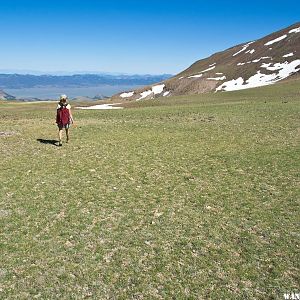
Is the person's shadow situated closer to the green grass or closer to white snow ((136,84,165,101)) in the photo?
the green grass

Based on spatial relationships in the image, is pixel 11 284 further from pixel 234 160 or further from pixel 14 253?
pixel 234 160

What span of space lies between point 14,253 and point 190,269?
19.2ft

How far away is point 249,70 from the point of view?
107250 millimetres

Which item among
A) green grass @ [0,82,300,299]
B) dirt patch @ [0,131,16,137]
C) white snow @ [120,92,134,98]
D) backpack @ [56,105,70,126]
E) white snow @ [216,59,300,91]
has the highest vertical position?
white snow @ [216,59,300,91]

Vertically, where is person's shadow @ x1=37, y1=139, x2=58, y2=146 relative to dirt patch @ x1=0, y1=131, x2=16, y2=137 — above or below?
below

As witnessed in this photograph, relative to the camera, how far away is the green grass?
10.3m

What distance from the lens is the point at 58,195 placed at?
1692 centimetres

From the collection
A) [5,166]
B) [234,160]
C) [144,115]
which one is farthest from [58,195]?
[144,115]

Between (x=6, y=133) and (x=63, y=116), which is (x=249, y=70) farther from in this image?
(x=63, y=116)

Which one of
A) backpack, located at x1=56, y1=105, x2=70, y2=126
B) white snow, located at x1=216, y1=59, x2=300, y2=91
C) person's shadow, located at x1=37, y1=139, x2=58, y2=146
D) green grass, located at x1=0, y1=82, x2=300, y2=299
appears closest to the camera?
green grass, located at x1=0, y1=82, x2=300, y2=299

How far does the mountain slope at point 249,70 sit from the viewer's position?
99.2 meters

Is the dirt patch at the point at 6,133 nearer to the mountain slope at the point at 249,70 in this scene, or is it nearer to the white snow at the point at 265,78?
the white snow at the point at 265,78

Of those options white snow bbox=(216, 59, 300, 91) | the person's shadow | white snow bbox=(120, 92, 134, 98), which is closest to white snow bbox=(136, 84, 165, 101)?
white snow bbox=(120, 92, 134, 98)

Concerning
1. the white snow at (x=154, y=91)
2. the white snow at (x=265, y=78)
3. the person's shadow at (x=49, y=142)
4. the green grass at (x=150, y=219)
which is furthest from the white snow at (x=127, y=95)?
the green grass at (x=150, y=219)
